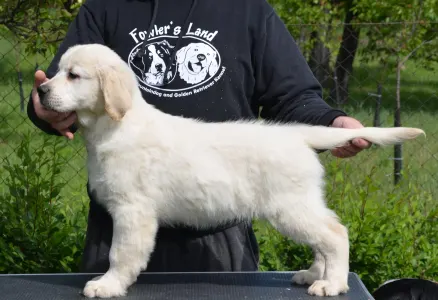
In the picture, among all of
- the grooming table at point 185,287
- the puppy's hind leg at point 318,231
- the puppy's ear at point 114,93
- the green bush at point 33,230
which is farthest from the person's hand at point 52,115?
the green bush at point 33,230

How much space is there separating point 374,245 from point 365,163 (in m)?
3.95

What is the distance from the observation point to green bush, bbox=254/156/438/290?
5.63 metres

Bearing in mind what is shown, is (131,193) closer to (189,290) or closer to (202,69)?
(189,290)

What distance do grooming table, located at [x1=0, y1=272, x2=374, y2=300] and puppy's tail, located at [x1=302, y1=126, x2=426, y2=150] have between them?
600 millimetres

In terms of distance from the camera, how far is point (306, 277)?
11.0 ft

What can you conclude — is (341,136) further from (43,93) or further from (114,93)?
(43,93)

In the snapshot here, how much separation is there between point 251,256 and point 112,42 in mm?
1224

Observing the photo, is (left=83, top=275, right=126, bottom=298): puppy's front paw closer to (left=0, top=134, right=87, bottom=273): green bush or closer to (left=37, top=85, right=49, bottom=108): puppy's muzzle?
(left=37, top=85, right=49, bottom=108): puppy's muzzle

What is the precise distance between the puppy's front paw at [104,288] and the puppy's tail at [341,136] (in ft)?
3.06

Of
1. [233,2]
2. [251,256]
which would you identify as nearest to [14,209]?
[251,256]

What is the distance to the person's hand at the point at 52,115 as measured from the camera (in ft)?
10.6

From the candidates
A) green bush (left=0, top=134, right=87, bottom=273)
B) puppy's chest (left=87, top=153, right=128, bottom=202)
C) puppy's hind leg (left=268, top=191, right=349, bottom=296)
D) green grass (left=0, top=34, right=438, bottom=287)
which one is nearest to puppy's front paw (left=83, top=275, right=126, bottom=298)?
puppy's chest (left=87, top=153, right=128, bottom=202)

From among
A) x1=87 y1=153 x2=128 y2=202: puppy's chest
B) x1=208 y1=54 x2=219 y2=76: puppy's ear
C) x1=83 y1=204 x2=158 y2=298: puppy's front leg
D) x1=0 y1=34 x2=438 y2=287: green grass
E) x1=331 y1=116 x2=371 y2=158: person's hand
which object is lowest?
x1=0 y1=34 x2=438 y2=287: green grass

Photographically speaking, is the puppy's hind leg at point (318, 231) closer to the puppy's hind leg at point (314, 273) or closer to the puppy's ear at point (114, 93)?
the puppy's hind leg at point (314, 273)
